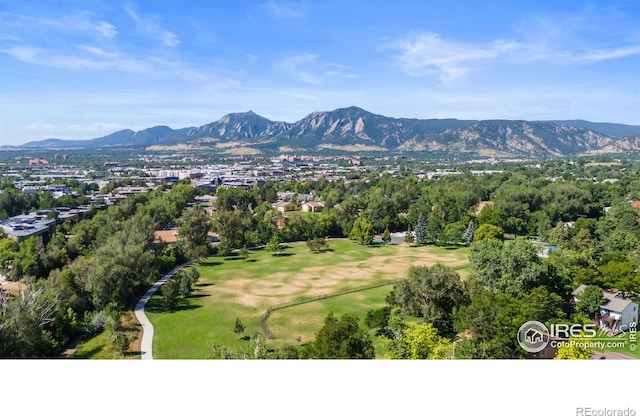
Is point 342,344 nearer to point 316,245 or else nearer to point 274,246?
point 274,246

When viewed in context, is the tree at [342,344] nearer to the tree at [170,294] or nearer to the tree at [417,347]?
the tree at [417,347]

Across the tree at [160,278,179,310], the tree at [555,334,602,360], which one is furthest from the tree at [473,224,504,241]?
the tree at [555,334,602,360]

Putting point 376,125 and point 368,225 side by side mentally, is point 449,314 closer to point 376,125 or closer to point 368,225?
point 368,225

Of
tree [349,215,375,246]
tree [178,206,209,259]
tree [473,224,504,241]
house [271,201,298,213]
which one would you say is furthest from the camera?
house [271,201,298,213]

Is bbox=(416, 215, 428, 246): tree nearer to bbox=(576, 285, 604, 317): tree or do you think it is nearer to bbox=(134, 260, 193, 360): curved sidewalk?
bbox=(576, 285, 604, 317): tree

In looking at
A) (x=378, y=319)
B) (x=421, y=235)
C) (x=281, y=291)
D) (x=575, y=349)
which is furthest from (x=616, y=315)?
(x=421, y=235)

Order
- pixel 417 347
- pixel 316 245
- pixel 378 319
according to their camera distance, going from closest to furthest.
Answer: pixel 417 347 < pixel 378 319 < pixel 316 245
